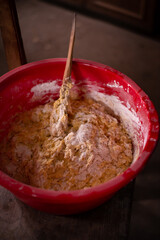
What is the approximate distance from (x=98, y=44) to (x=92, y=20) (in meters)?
0.50

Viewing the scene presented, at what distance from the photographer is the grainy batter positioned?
111 centimetres

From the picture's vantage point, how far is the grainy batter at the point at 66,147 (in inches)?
43.5

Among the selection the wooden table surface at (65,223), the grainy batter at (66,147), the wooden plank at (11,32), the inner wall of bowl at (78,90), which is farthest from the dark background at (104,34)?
the wooden table surface at (65,223)

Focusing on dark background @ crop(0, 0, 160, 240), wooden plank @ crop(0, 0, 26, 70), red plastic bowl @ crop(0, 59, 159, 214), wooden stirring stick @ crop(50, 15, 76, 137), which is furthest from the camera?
dark background @ crop(0, 0, 160, 240)

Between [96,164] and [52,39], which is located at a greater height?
[52,39]

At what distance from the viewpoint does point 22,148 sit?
1.21m

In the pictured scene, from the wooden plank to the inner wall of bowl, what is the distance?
0.29m

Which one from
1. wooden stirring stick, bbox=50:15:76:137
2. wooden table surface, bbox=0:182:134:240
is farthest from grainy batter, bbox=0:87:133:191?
wooden table surface, bbox=0:182:134:240

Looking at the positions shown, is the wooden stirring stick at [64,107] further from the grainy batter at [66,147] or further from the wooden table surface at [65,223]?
the wooden table surface at [65,223]

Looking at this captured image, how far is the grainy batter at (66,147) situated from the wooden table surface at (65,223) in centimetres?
14

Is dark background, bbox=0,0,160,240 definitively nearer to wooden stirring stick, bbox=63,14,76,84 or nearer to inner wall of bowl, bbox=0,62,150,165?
inner wall of bowl, bbox=0,62,150,165

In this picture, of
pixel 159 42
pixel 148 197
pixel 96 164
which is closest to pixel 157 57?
pixel 159 42

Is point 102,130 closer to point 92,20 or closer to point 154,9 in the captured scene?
point 154,9

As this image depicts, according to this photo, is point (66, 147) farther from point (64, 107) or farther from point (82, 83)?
point (82, 83)
